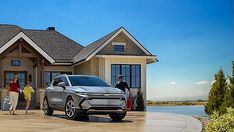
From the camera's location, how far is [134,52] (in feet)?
93.5

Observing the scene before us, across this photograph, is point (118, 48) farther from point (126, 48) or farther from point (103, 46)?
point (103, 46)

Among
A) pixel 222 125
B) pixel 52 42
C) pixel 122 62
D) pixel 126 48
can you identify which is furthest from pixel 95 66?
pixel 222 125

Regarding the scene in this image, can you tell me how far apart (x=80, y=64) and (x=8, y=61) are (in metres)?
5.00

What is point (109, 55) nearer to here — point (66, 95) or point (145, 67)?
point (145, 67)

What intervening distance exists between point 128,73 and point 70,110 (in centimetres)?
1403

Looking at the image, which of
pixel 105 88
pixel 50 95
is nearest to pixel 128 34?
pixel 50 95

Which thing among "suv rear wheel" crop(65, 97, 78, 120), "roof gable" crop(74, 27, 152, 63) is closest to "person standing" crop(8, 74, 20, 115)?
"suv rear wheel" crop(65, 97, 78, 120)

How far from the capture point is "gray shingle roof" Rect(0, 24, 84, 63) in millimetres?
29222

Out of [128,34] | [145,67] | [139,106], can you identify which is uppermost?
[128,34]

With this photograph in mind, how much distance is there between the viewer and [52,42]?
31828mm

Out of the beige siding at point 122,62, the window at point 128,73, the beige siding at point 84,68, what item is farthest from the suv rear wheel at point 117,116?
the beige siding at point 84,68

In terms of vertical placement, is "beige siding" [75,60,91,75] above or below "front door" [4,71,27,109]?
above

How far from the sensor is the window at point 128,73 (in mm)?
27750

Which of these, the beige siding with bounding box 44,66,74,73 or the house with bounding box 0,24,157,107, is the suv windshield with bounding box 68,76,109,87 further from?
the beige siding with bounding box 44,66,74,73
